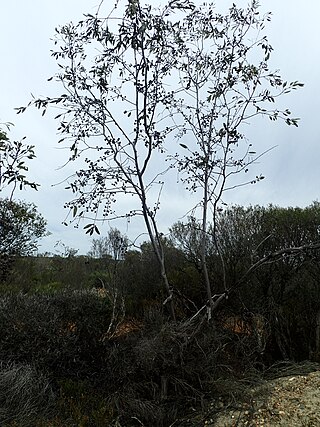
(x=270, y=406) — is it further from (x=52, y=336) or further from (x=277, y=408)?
(x=52, y=336)

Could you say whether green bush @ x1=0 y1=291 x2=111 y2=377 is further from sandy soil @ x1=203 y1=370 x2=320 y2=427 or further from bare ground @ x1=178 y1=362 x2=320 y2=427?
sandy soil @ x1=203 y1=370 x2=320 y2=427

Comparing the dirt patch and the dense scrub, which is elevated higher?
the dense scrub

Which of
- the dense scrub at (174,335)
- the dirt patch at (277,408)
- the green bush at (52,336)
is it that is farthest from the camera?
the green bush at (52,336)

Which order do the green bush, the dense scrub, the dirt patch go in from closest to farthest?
1. the dirt patch
2. the dense scrub
3. the green bush

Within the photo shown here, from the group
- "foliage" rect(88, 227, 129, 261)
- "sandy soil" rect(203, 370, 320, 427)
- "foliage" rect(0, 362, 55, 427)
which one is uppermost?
"foliage" rect(88, 227, 129, 261)

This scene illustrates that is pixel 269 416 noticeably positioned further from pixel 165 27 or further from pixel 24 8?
pixel 24 8

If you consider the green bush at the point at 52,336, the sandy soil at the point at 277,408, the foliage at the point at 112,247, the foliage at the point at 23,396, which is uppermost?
the foliage at the point at 112,247

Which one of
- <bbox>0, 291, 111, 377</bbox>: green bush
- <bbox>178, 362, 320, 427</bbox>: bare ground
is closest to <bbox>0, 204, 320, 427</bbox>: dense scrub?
<bbox>0, 291, 111, 377</bbox>: green bush

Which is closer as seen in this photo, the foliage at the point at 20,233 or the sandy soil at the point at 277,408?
the sandy soil at the point at 277,408

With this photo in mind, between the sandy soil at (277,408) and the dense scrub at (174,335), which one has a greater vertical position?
the dense scrub at (174,335)

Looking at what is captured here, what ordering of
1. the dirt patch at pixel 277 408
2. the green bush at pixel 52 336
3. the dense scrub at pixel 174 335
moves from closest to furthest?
the dirt patch at pixel 277 408, the dense scrub at pixel 174 335, the green bush at pixel 52 336

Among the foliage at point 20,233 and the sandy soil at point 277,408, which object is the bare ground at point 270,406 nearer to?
the sandy soil at point 277,408

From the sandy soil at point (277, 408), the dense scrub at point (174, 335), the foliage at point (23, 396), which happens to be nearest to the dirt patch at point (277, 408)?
the sandy soil at point (277, 408)

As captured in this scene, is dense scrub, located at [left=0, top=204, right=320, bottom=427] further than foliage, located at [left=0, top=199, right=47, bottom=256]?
No
